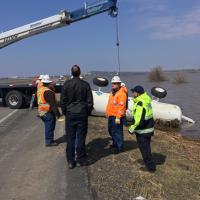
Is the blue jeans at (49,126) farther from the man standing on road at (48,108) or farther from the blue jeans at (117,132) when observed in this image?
the blue jeans at (117,132)

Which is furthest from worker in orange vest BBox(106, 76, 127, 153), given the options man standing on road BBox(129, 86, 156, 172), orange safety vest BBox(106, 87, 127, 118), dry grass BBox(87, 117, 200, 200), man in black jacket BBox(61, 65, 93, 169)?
man standing on road BBox(129, 86, 156, 172)

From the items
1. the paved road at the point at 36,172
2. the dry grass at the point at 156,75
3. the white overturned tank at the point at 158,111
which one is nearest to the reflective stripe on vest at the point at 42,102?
the paved road at the point at 36,172

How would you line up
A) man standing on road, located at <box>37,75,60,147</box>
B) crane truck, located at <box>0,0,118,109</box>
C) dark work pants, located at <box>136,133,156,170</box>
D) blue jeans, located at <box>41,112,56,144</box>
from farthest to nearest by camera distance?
crane truck, located at <box>0,0,118,109</box> < blue jeans, located at <box>41,112,56,144</box> < man standing on road, located at <box>37,75,60,147</box> < dark work pants, located at <box>136,133,156,170</box>

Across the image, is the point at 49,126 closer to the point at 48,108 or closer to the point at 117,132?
the point at 48,108

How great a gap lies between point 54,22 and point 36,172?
42.0 feet

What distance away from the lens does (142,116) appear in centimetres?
783

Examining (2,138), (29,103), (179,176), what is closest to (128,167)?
(179,176)

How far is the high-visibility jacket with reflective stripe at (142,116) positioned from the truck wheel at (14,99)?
1275cm

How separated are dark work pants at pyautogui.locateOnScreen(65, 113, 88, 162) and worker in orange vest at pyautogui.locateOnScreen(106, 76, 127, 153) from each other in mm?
1261

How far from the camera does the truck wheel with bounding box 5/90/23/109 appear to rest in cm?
2006

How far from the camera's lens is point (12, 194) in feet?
22.8

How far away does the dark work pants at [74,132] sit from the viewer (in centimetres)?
825

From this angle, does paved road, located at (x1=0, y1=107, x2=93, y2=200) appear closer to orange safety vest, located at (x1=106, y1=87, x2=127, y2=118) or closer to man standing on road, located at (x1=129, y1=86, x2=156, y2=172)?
man standing on road, located at (x1=129, y1=86, x2=156, y2=172)

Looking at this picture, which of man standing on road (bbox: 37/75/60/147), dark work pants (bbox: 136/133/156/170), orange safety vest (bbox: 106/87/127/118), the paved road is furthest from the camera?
man standing on road (bbox: 37/75/60/147)
